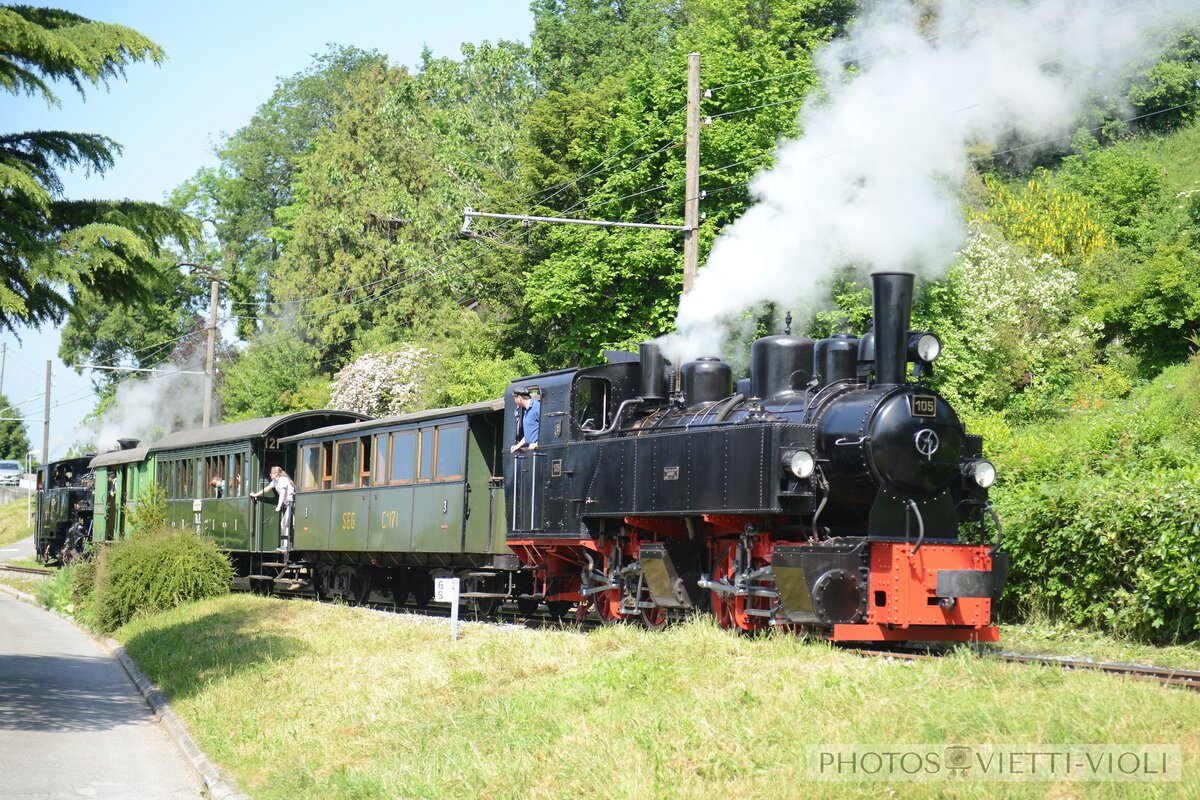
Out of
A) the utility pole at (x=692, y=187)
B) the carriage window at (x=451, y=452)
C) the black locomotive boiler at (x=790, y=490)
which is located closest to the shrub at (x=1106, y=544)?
the black locomotive boiler at (x=790, y=490)

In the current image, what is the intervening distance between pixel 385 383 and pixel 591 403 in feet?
102

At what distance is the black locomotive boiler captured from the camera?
35.4ft

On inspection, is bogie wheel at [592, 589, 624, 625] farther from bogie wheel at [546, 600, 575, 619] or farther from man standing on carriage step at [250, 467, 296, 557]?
man standing on carriage step at [250, 467, 296, 557]

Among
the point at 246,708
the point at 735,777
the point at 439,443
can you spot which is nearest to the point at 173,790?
the point at 246,708

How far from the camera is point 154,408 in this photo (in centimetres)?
6750

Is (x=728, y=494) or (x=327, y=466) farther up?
(x=327, y=466)

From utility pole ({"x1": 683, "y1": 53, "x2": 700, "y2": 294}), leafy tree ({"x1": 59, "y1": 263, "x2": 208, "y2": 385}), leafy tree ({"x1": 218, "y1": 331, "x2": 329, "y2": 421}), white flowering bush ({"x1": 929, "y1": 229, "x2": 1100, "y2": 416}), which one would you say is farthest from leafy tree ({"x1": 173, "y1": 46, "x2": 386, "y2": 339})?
utility pole ({"x1": 683, "y1": 53, "x2": 700, "y2": 294})

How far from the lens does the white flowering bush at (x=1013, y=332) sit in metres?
31.5

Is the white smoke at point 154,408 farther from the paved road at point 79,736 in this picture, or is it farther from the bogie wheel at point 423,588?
the paved road at point 79,736

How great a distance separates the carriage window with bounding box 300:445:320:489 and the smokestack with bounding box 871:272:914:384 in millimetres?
13218

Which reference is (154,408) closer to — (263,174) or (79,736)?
(263,174)

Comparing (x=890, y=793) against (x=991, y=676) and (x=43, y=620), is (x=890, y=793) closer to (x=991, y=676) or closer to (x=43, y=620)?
(x=991, y=676)

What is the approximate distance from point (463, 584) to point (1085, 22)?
10967 millimetres

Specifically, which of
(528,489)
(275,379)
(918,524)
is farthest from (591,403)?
(275,379)
